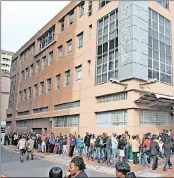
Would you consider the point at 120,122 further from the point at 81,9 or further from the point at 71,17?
the point at 71,17

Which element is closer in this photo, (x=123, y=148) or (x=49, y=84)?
(x=123, y=148)

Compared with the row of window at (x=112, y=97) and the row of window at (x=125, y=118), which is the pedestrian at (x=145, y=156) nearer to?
the row of window at (x=125, y=118)

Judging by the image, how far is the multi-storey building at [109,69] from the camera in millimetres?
13500

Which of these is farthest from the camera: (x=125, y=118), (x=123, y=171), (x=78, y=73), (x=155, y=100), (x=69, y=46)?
(x=69, y=46)

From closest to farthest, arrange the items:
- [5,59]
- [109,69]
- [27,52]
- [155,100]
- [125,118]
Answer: [155,100] < [125,118] < [109,69] < [5,59] < [27,52]

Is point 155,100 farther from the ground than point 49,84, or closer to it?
closer to it

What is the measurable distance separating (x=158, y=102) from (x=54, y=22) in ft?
41.8

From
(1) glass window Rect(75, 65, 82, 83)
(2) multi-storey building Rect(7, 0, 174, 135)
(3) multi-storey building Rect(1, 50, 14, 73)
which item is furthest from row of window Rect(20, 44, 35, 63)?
(1) glass window Rect(75, 65, 82, 83)

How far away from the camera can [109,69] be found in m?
15.3

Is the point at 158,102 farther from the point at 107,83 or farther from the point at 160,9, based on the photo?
the point at 160,9

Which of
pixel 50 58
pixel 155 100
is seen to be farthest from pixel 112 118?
pixel 50 58

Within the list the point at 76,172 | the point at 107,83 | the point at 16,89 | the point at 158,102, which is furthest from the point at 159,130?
the point at 16,89

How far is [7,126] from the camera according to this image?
31703 millimetres

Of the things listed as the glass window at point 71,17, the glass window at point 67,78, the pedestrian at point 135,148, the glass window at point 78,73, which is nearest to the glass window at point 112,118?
the pedestrian at point 135,148
